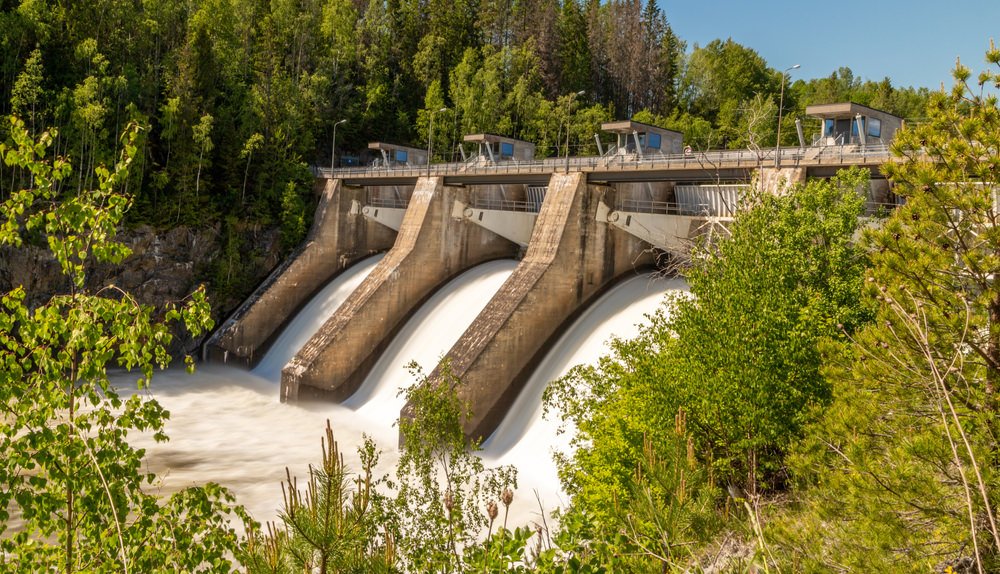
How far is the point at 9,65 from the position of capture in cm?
3191

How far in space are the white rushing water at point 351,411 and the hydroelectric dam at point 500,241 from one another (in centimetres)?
76

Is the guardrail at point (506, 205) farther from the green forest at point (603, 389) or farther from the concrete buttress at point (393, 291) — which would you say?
the green forest at point (603, 389)

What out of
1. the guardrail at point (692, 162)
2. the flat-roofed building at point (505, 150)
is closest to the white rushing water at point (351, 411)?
the guardrail at point (692, 162)

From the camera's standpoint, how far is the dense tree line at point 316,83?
32.3 meters

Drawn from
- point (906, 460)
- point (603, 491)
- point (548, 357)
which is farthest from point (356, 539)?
point (548, 357)

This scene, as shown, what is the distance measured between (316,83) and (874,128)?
34.4m

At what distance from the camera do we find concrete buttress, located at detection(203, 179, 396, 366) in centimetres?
3125

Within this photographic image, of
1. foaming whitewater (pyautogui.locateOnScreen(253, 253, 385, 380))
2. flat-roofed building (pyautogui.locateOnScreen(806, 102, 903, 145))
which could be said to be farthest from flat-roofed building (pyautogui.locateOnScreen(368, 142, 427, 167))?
flat-roofed building (pyautogui.locateOnScreen(806, 102, 903, 145))

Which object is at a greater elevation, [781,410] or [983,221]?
[983,221]

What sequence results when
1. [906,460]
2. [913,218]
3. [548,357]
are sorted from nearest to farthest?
1. [906,460]
2. [913,218]
3. [548,357]

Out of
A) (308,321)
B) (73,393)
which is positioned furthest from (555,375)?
(73,393)

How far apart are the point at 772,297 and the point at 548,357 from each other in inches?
410

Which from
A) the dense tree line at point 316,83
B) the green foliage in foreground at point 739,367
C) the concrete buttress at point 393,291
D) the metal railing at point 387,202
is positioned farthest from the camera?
the metal railing at point 387,202

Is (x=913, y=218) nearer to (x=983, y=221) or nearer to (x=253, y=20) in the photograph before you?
(x=983, y=221)
